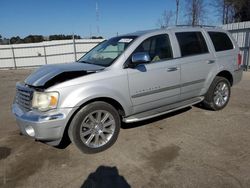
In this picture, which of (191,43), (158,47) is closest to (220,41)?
(191,43)

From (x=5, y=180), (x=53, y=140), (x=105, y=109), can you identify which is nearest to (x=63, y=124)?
(x=53, y=140)

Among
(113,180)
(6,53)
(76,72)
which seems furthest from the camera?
(6,53)

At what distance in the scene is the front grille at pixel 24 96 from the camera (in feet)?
11.9

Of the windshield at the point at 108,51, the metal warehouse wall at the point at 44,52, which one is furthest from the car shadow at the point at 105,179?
the metal warehouse wall at the point at 44,52

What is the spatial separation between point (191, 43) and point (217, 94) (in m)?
1.45

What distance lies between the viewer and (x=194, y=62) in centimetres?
482

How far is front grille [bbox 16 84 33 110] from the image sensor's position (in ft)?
11.9

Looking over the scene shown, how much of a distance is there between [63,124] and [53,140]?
1.03 ft

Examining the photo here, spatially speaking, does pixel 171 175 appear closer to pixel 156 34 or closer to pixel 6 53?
pixel 156 34

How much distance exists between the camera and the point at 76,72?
12.3 feet

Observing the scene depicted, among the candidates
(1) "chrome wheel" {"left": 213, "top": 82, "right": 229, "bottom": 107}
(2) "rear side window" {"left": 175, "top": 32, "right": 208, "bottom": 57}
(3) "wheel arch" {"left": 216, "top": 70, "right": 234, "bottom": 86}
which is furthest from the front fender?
(3) "wheel arch" {"left": 216, "top": 70, "right": 234, "bottom": 86}

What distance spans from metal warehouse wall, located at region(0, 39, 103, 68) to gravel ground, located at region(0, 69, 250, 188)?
13814 millimetres

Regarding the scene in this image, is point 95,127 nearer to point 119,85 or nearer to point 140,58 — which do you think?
point 119,85

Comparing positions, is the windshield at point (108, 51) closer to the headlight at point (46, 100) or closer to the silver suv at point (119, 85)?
the silver suv at point (119, 85)
